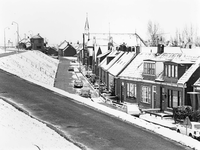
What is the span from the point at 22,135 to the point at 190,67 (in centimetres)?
2233

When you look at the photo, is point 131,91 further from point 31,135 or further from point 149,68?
point 31,135

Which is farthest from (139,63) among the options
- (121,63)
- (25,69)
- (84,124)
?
(84,124)

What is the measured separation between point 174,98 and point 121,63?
16421 mm

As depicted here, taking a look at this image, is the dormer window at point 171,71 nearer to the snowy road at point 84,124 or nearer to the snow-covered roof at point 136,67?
the snow-covered roof at point 136,67

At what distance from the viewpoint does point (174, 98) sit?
34250 millimetres

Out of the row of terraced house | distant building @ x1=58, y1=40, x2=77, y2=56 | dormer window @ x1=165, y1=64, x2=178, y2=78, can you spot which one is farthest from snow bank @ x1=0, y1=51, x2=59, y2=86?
distant building @ x1=58, y1=40, x2=77, y2=56

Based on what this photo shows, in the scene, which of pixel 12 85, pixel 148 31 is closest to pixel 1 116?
pixel 12 85

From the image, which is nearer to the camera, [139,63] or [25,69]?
[139,63]

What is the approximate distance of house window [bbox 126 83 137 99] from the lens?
41.0m

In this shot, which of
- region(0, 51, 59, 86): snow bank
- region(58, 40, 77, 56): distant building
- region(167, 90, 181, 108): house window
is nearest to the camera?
region(167, 90, 181, 108): house window

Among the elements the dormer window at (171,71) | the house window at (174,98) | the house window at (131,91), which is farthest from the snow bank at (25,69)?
the house window at (174,98)

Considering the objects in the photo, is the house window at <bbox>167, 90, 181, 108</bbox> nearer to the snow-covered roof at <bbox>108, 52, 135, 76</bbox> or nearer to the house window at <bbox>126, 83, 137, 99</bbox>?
the house window at <bbox>126, 83, 137, 99</bbox>

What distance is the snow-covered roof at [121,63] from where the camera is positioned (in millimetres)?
46325

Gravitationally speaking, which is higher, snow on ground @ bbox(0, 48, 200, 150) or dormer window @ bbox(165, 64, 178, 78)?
dormer window @ bbox(165, 64, 178, 78)
